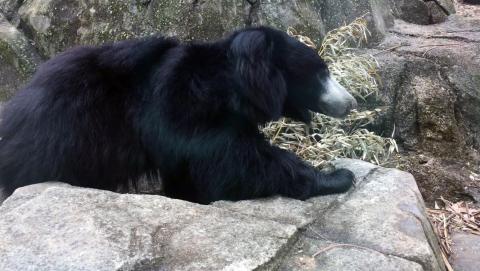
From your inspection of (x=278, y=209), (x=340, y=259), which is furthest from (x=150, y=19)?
(x=340, y=259)

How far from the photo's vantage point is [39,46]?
509cm

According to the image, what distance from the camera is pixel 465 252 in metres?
2.99

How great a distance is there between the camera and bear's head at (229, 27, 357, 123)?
296cm

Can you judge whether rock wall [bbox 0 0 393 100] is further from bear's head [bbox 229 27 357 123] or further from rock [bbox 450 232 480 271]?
rock [bbox 450 232 480 271]

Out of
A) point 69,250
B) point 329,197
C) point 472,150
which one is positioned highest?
point 69,250

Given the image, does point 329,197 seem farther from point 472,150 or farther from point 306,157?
point 472,150

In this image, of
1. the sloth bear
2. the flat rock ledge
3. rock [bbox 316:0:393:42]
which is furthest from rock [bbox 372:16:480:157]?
the flat rock ledge

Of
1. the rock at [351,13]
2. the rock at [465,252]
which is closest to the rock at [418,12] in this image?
the rock at [351,13]

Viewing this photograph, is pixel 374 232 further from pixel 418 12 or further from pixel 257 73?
pixel 418 12

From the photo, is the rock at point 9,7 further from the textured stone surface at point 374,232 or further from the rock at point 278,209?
the textured stone surface at point 374,232

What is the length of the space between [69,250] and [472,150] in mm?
3743

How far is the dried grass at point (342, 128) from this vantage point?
4215 mm

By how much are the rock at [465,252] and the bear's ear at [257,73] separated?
3.89ft

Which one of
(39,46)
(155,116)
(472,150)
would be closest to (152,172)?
(155,116)
